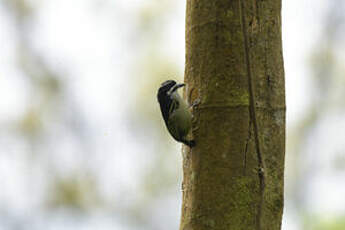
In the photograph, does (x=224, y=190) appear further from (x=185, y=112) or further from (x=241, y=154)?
(x=185, y=112)

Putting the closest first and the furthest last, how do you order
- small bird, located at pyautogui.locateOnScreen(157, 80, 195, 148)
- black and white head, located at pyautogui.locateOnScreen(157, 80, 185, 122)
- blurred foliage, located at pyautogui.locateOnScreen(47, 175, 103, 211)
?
small bird, located at pyautogui.locateOnScreen(157, 80, 195, 148) < black and white head, located at pyautogui.locateOnScreen(157, 80, 185, 122) < blurred foliage, located at pyautogui.locateOnScreen(47, 175, 103, 211)

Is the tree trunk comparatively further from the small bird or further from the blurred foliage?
the blurred foliage

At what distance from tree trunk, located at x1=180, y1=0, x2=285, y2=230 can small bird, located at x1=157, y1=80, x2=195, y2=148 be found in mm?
78

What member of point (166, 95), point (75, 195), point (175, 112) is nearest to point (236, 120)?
point (175, 112)

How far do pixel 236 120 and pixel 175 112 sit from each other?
22.6 inches

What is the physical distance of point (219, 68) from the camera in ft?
8.52

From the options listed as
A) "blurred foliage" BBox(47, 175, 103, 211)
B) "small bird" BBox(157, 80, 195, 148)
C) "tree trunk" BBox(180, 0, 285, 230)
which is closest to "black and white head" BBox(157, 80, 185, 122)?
"small bird" BBox(157, 80, 195, 148)

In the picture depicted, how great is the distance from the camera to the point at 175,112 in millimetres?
2998

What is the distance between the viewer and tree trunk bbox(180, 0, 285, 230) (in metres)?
2.44

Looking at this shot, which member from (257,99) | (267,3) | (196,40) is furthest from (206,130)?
(267,3)

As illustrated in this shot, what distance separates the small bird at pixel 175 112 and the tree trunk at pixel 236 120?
78 millimetres

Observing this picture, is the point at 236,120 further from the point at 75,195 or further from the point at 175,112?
the point at 75,195

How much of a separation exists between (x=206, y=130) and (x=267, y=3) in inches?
27.7

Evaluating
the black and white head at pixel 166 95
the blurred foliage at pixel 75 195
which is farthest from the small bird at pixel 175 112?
the blurred foliage at pixel 75 195
